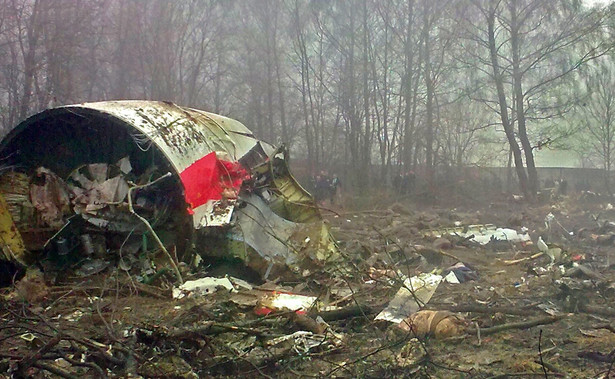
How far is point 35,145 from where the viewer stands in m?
8.30

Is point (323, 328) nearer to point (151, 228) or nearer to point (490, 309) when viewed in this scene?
point (490, 309)

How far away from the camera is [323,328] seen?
4.96 m

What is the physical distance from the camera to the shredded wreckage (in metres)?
4.18

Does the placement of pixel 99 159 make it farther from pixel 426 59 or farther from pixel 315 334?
pixel 426 59

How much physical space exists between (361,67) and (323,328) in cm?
2197

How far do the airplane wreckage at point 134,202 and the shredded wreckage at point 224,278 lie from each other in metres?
0.02

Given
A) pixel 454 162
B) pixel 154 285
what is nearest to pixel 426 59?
pixel 454 162

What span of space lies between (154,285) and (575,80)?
74.6ft

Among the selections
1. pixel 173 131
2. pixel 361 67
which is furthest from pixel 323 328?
pixel 361 67

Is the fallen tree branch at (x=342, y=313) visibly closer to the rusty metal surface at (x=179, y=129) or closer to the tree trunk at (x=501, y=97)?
the rusty metal surface at (x=179, y=129)

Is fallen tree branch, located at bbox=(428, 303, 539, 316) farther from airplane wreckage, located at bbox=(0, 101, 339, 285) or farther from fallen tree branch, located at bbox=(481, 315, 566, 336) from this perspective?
airplane wreckage, located at bbox=(0, 101, 339, 285)

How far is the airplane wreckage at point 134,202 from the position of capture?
7.16m

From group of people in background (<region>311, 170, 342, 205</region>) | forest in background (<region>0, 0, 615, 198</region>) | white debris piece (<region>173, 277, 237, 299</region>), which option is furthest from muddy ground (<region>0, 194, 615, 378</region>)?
forest in background (<region>0, 0, 615, 198</region>)

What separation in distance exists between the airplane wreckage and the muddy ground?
0.32 m
